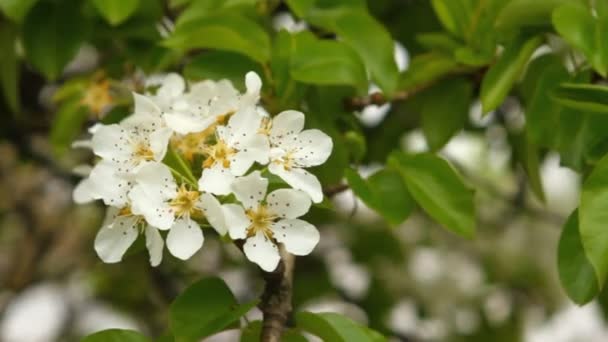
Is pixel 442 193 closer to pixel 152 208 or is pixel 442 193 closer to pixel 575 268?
pixel 575 268

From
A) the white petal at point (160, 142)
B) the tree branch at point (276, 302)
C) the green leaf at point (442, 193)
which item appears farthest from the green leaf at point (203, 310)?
the green leaf at point (442, 193)

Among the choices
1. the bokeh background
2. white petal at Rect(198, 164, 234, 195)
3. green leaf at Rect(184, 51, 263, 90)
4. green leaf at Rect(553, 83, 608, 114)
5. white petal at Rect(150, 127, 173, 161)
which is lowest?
the bokeh background

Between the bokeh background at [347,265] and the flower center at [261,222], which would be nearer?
the flower center at [261,222]

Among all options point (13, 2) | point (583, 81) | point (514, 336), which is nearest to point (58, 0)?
point (13, 2)

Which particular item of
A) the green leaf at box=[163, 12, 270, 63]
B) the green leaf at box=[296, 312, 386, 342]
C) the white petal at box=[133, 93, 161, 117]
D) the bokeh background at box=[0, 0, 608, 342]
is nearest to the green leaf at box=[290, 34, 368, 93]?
the green leaf at box=[163, 12, 270, 63]

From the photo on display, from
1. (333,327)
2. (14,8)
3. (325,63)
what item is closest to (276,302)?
(333,327)

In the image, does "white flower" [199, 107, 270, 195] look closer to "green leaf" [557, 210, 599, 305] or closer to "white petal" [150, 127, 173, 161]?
"white petal" [150, 127, 173, 161]

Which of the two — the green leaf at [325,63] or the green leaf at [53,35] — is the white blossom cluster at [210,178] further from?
the green leaf at [53,35]
